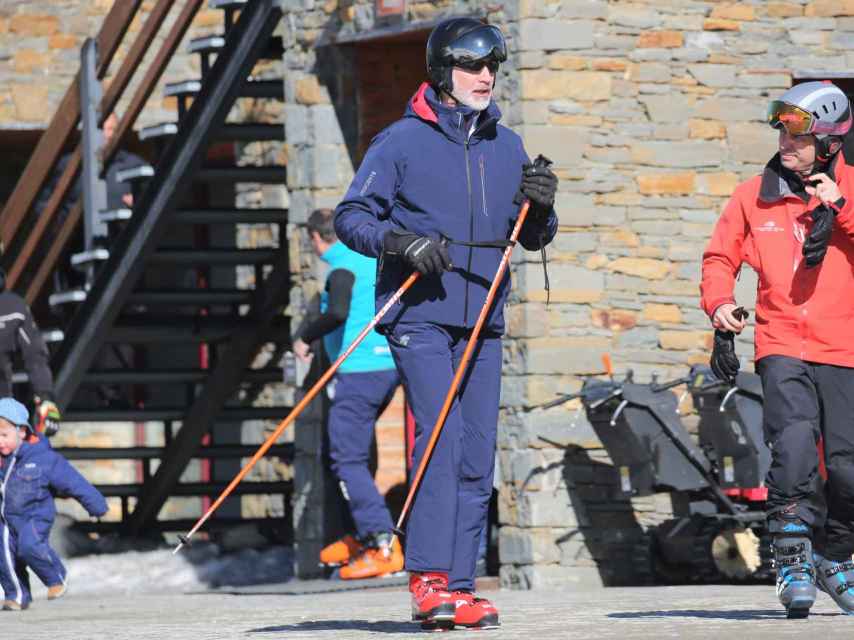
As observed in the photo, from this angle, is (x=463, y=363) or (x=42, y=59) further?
(x=42, y=59)

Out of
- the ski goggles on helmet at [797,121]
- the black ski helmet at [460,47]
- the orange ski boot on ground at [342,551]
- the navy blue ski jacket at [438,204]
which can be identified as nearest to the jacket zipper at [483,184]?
the navy blue ski jacket at [438,204]

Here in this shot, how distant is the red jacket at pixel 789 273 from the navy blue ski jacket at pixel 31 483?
4.08 meters

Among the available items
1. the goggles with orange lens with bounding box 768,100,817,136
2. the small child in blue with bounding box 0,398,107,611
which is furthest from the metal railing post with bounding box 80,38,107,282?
the goggles with orange lens with bounding box 768,100,817,136

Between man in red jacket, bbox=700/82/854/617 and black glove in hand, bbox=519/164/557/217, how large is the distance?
1.98ft

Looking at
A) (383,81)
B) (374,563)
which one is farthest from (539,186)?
(383,81)

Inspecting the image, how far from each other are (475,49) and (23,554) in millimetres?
4288

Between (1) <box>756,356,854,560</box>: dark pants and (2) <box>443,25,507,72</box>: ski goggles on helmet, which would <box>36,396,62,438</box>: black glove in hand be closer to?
(2) <box>443,25,507,72</box>: ski goggles on helmet

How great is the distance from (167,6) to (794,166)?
6.12 meters

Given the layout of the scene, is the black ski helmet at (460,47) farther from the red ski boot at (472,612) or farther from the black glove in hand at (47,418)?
the black glove in hand at (47,418)

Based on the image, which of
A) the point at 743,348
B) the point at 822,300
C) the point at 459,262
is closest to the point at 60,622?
the point at 459,262

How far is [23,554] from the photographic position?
10453mm

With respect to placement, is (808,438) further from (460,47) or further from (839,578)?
(460,47)

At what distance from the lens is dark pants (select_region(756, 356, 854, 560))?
7133 mm

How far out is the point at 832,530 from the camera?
24.1 ft
